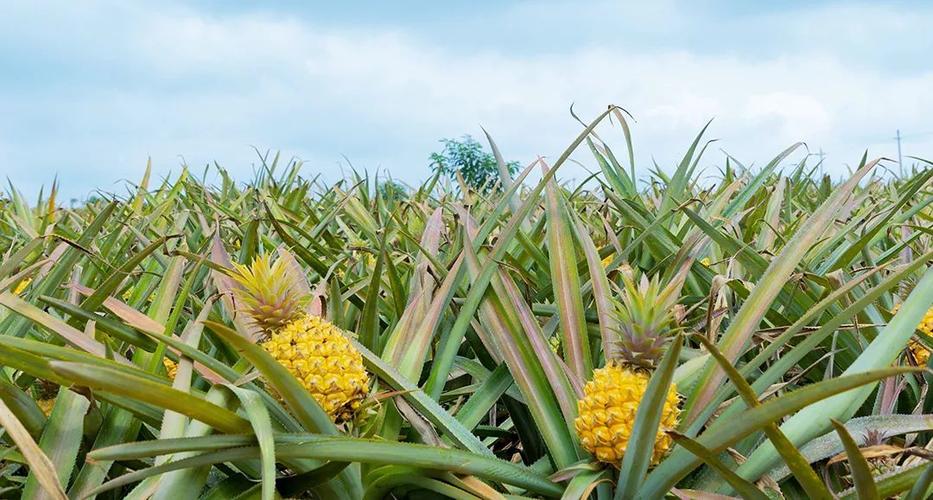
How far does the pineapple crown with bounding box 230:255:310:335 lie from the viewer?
2.66 ft

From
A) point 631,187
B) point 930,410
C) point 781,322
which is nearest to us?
point 930,410

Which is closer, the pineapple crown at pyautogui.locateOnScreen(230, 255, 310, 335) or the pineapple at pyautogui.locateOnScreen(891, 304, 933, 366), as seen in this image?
the pineapple crown at pyautogui.locateOnScreen(230, 255, 310, 335)

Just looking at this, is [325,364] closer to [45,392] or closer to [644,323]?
[644,323]

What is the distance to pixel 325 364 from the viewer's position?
2.44 ft

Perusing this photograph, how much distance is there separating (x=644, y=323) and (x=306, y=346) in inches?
13.2

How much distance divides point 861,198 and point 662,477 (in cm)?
105

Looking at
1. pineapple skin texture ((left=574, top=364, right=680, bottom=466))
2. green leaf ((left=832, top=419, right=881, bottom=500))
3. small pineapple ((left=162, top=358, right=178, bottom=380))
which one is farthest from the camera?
small pineapple ((left=162, top=358, right=178, bottom=380))

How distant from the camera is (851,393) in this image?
78 centimetres

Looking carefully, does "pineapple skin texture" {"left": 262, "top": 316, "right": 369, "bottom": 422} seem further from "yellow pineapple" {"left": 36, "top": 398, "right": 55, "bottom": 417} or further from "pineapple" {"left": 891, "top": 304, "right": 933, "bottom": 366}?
"pineapple" {"left": 891, "top": 304, "right": 933, "bottom": 366}

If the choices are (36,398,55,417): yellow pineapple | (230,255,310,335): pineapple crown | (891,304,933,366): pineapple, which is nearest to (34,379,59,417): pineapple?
(36,398,55,417): yellow pineapple

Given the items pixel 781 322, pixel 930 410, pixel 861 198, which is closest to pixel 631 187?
pixel 861 198

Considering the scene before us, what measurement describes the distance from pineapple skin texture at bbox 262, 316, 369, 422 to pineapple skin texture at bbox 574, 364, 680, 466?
23 centimetres

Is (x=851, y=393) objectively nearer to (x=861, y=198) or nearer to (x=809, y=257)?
(x=809, y=257)

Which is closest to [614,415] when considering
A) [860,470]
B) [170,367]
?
[860,470]
